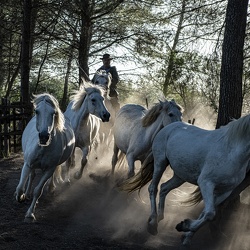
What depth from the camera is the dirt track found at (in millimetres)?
5914

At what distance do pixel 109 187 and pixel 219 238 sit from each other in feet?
11.9

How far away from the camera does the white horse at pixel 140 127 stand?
8.34 m

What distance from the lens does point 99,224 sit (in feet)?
23.2

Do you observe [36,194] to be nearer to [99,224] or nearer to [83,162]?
[99,224]

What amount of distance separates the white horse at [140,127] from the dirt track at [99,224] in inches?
33.7

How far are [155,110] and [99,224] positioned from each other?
2.50 m

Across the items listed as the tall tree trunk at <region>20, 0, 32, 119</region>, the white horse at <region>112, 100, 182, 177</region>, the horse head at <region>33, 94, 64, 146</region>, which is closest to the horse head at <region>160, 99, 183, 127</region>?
the white horse at <region>112, 100, 182, 177</region>

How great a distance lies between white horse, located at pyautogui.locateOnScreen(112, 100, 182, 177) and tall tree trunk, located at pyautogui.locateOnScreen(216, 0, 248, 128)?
83 centimetres

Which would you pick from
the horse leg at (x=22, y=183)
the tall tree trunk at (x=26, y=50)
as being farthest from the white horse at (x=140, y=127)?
the tall tree trunk at (x=26, y=50)

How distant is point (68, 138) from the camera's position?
7.63 meters

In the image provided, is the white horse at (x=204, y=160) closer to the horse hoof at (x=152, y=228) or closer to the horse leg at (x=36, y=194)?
the horse hoof at (x=152, y=228)

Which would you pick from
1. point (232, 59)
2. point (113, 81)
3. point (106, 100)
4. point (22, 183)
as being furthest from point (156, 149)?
point (113, 81)

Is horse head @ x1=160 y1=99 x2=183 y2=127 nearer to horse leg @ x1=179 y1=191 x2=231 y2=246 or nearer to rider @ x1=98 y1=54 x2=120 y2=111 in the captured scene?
horse leg @ x1=179 y1=191 x2=231 y2=246

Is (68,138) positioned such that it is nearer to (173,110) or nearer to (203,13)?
(173,110)
